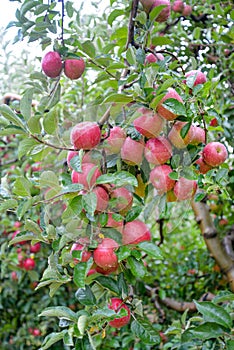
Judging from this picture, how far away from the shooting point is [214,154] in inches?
27.5

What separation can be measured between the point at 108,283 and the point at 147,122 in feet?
0.83

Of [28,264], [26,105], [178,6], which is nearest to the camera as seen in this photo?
[26,105]

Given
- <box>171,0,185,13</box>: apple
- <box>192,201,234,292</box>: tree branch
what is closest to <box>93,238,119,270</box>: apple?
<box>192,201,234,292</box>: tree branch

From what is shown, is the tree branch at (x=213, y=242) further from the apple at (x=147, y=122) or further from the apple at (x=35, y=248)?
the apple at (x=147, y=122)

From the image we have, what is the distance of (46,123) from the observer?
0.64 meters

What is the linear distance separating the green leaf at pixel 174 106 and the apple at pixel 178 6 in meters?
0.84

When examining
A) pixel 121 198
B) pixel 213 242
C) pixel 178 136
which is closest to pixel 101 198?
pixel 121 198

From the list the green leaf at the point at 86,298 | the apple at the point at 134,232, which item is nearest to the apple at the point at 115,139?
the apple at the point at 134,232

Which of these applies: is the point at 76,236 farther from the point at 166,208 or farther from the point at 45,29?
the point at 45,29

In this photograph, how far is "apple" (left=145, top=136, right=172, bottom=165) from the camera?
64 centimetres

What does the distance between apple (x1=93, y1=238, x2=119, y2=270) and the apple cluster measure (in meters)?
0.31

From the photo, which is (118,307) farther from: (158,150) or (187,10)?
(187,10)

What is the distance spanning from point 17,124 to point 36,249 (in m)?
1.17

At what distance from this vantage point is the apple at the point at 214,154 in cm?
70
